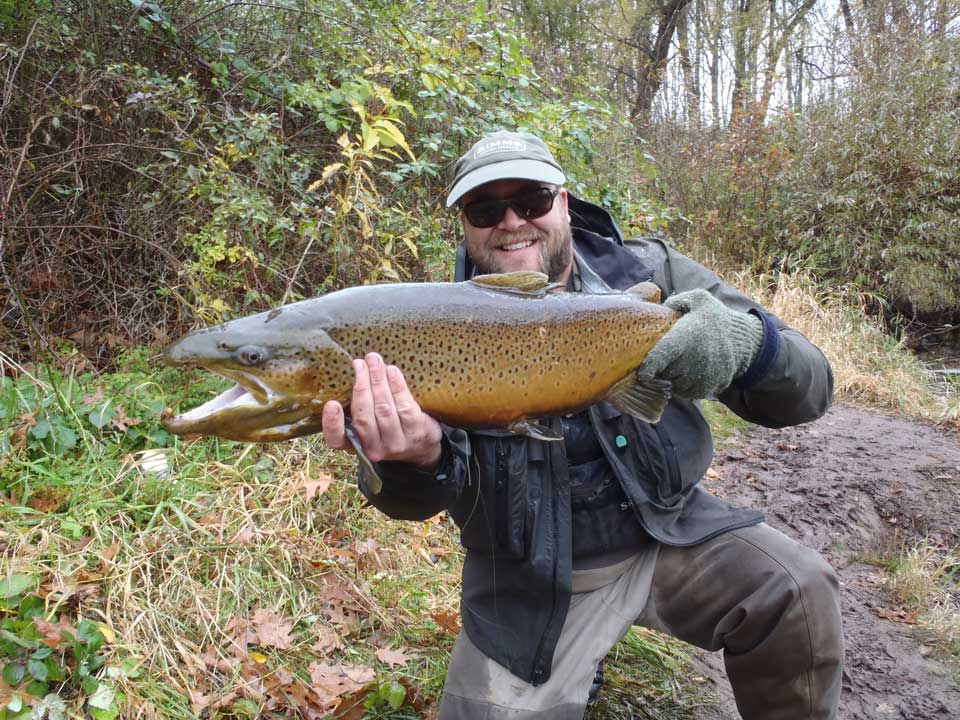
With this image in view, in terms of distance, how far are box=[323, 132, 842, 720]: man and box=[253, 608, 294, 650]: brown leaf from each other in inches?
32.7

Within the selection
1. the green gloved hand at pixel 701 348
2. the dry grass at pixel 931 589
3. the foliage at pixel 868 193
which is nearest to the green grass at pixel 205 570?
the dry grass at pixel 931 589

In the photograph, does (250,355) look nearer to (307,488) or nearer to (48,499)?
(307,488)

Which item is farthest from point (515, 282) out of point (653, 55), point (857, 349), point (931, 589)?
point (653, 55)

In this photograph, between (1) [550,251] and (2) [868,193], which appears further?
(2) [868,193]

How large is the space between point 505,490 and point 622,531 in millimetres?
471

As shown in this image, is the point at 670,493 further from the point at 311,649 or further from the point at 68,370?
the point at 68,370

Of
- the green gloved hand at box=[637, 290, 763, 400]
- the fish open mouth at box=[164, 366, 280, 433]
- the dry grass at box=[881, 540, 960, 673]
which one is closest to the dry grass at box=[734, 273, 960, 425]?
the dry grass at box=[881, 540, 960, 673]

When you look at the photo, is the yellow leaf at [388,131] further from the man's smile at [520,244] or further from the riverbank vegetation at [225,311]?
the man's smile at [520,244]

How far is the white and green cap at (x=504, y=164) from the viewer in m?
2.54

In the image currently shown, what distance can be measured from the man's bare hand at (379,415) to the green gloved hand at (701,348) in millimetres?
740

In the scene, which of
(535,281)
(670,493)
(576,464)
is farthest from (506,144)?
(670,493)

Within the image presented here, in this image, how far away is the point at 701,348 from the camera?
2.05 m

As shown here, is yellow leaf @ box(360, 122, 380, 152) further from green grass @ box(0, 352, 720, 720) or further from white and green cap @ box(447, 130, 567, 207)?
green grass @ box(0, 352, 720, 720)

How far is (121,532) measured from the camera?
3.05 m
